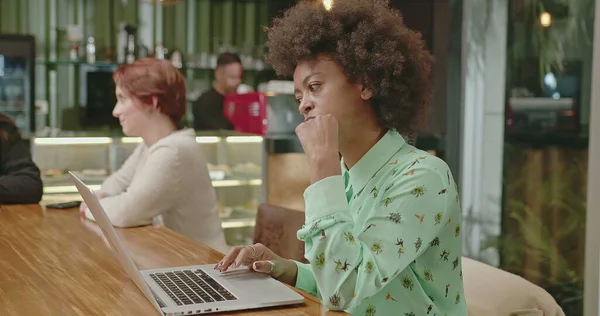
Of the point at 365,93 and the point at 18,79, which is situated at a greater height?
the point at 18,79

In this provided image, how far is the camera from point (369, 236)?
1467 mm

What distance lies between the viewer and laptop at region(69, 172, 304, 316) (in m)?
1.47

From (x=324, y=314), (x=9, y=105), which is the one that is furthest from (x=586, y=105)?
(x=9, y=105)

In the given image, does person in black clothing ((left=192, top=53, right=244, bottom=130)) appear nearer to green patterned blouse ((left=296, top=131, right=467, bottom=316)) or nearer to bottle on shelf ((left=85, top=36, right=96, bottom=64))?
bottle on shelf ((left=85, top=36, right=96, bottom=64))

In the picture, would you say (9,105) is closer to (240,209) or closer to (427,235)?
(240,209)

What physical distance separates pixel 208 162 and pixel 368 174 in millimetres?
3093

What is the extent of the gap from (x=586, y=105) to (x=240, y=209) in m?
2.31

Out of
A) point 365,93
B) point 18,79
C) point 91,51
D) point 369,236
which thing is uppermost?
point 91,51

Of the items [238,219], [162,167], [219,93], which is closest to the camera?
[162,167]

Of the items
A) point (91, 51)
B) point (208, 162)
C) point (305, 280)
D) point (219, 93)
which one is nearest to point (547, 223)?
point (208, 162)

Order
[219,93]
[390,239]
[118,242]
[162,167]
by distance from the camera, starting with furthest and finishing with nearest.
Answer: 1. [219,93]
2. [162,167]
3. [118,242]
4. [390,239]

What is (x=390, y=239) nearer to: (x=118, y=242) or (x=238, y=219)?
(x=118, y=242)

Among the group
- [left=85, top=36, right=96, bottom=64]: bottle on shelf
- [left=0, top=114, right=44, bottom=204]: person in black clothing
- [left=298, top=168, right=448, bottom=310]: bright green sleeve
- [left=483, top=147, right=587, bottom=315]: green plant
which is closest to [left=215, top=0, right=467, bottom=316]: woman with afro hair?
[left=298, top=168, right=448, bottom=310]: bright green sleeve

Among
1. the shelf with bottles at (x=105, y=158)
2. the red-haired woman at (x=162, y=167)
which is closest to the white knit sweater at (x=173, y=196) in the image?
the red-haired woman at (x=162, y=167)
